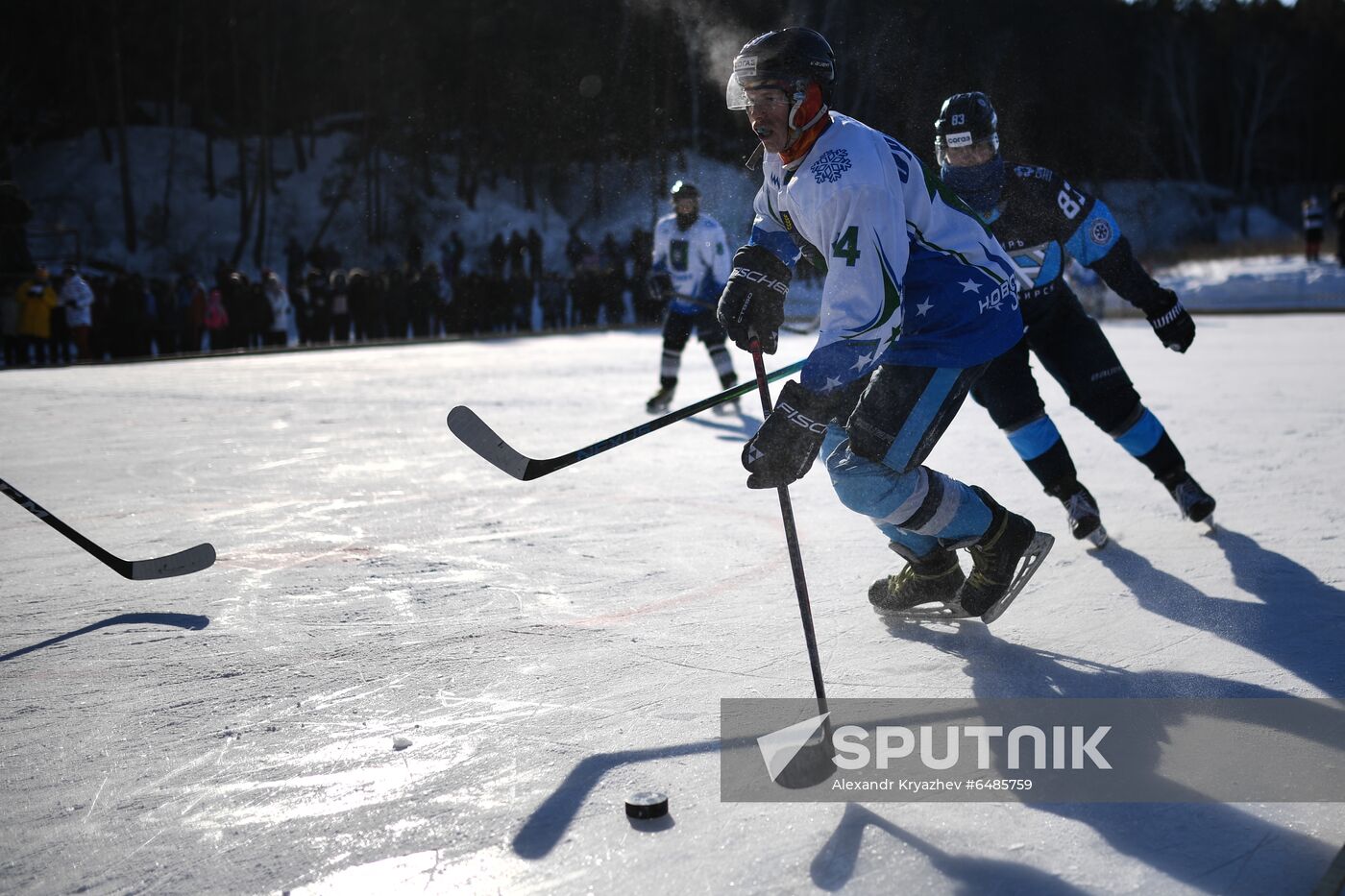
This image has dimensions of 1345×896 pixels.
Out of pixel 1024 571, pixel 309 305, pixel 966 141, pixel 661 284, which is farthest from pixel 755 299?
pixel 309 305

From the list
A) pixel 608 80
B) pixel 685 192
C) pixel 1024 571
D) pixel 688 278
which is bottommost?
pixel 1024 571

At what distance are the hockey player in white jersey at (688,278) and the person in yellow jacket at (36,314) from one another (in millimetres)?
8453

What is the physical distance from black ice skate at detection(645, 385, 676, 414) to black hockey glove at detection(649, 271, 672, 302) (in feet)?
2.63

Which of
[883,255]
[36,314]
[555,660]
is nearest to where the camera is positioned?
[883,255]

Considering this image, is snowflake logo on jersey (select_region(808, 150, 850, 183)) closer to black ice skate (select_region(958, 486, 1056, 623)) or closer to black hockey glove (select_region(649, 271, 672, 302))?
black ice skate (select_region(958, 486, 1056, 623))

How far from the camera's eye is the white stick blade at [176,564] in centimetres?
337

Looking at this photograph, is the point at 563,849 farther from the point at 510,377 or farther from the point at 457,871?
the point at 510,377

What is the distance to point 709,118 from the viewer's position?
1323cm

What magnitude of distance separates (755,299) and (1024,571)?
972 millimetres

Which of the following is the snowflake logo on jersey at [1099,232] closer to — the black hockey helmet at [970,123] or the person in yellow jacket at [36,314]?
the black hockey helmet at [970,123]

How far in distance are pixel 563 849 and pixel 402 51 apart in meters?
25.9

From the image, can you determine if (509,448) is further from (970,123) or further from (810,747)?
(970,123)

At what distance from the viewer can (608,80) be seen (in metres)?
12.9

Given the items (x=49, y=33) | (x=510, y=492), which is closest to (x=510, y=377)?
(x=510, y=492)
